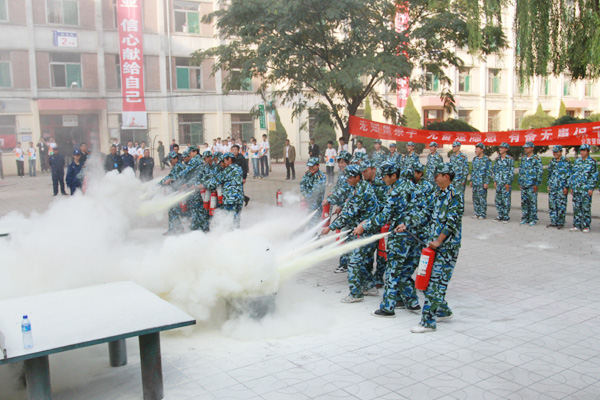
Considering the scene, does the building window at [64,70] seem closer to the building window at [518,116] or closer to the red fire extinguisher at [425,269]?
the red fire extinguisher at [425,269]

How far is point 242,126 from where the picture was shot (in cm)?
3562

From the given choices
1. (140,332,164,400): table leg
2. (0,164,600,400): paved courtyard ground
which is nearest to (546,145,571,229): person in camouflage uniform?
(0,164,600,400): paved courtyard ground

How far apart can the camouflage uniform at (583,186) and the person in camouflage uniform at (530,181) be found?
0.86 m

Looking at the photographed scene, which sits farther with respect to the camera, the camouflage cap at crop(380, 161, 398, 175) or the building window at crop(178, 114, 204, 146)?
the building window at crop(178, 114, 204, 146)

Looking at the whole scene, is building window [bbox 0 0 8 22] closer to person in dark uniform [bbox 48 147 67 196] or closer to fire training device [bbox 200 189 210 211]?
person in dark uniform [bbox 48 147 67 196]

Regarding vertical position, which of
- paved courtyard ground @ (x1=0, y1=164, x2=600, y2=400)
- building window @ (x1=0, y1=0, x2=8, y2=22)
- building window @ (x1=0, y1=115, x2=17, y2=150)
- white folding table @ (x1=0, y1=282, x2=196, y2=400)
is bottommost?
paved courtyard ground @ (x1=0, y1=164, x2=600, y2=400)

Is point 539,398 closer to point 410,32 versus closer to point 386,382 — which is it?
point 386,382

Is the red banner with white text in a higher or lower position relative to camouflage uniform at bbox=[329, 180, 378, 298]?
higher

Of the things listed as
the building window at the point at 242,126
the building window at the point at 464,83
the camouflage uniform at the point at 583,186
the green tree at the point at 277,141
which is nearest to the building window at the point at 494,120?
the building window at the point at 464,83

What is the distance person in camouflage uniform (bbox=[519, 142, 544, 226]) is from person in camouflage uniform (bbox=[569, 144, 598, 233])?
862 mm

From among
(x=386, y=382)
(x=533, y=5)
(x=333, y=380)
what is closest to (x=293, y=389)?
(x=333, y=380)

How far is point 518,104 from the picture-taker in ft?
155

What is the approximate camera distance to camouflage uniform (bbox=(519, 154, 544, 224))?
1213cm

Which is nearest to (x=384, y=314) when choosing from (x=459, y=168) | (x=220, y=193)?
(x=220, y=193)
